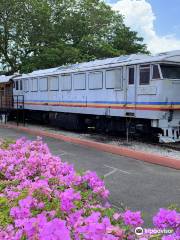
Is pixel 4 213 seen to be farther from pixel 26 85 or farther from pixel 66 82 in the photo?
pixel 26 85

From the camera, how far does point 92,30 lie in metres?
39.1

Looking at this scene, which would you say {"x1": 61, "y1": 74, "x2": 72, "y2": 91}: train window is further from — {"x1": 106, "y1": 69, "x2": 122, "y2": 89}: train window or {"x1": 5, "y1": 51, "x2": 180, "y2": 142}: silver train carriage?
{"x1": 106, "y1": 69, "x2": 122, "y2": 89}: train window

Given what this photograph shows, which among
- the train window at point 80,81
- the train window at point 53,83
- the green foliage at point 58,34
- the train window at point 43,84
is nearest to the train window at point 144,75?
the train window at point 80,81

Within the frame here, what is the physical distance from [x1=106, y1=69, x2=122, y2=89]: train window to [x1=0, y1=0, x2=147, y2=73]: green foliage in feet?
53.6

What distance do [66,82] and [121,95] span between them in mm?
5128

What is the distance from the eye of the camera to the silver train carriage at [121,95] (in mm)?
15266

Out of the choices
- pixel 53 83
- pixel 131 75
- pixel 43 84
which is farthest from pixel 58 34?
pixel 131 75

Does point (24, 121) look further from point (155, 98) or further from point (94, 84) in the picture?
point (155, 98)

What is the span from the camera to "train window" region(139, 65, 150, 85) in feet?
51.0

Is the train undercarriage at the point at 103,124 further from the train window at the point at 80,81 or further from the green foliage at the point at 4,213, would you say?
the green foliage at the point at 4,213

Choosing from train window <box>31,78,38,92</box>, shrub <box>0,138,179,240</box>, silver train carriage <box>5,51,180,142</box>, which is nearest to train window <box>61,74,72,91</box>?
silver train carriage <box>5,51,180,142</box>

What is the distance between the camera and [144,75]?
15.7m

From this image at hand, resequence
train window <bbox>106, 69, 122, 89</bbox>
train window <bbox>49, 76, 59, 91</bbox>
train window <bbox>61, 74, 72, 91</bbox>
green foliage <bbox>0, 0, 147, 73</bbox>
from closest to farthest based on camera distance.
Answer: train window <bbox>106, 69, 122, 89</bbox>, train window <bbox>61, 74, 72, 91</bbox>, train window <bbox>49, 76, 59, 91</bbox>, green foliage <bbox>0, 0, 147, 73</bbox>

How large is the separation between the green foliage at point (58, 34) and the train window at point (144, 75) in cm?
1829
